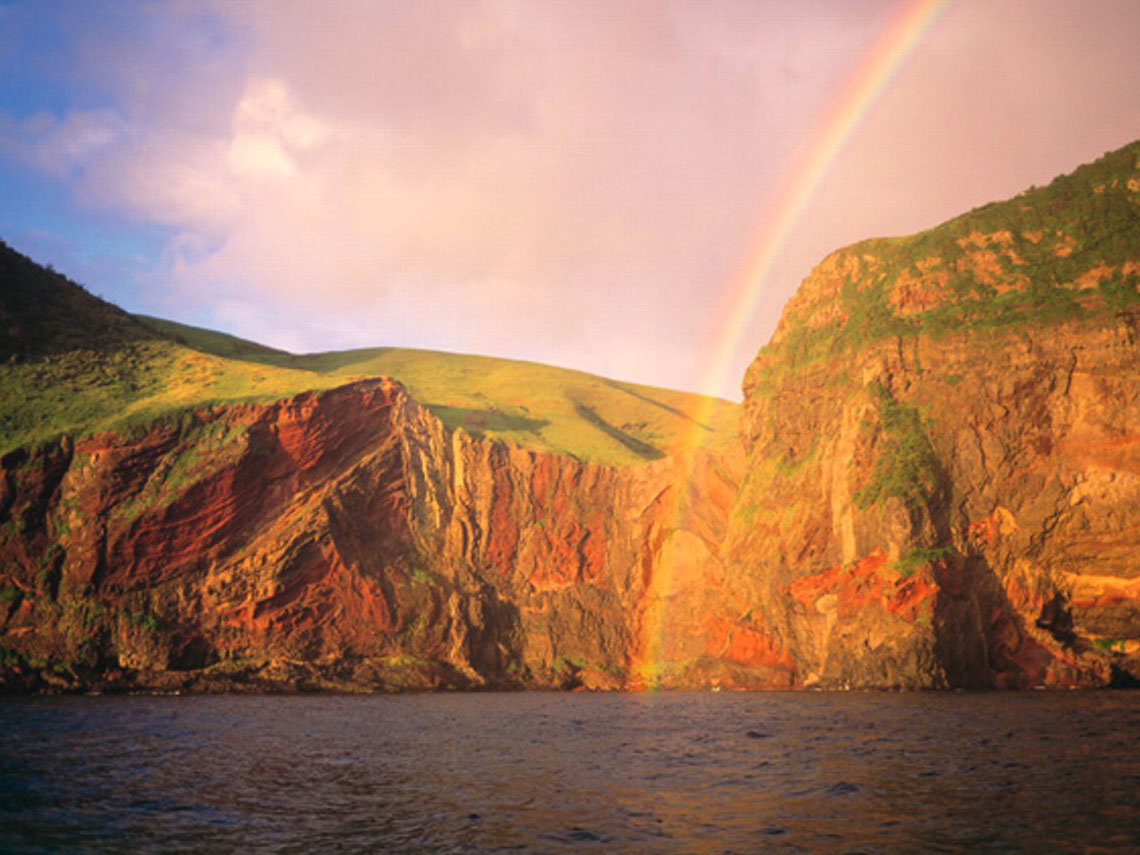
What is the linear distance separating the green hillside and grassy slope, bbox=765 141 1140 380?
86.8ft

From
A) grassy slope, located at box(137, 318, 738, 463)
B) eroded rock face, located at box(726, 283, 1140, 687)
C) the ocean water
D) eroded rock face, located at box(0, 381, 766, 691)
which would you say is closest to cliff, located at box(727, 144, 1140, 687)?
eroded rock face, located at box(726, 283, 1140, 687)

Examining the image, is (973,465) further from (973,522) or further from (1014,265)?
(1014,265)

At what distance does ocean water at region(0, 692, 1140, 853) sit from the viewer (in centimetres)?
1678

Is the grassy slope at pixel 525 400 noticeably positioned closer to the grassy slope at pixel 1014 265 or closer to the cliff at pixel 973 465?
Result: the cliff at pixel 973 465

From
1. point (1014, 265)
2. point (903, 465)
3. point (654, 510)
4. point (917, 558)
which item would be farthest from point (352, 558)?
point (1014, 265)

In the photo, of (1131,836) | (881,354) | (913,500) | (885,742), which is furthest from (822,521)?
(1131,836)

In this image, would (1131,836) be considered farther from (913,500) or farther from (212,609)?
(212,609)

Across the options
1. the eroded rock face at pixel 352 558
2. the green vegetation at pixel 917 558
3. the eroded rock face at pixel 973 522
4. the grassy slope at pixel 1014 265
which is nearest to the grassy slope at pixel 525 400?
the eroded rock face at pixel 352 558

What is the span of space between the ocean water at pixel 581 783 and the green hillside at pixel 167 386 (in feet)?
139

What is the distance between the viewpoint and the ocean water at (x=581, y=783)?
16781 mm

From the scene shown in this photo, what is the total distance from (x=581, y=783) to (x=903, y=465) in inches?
2353

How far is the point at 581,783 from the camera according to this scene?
24.2 metres

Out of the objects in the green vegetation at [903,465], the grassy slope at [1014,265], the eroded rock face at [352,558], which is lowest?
the eroded rock face at [352,558]

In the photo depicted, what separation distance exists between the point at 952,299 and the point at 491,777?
2872 inches
